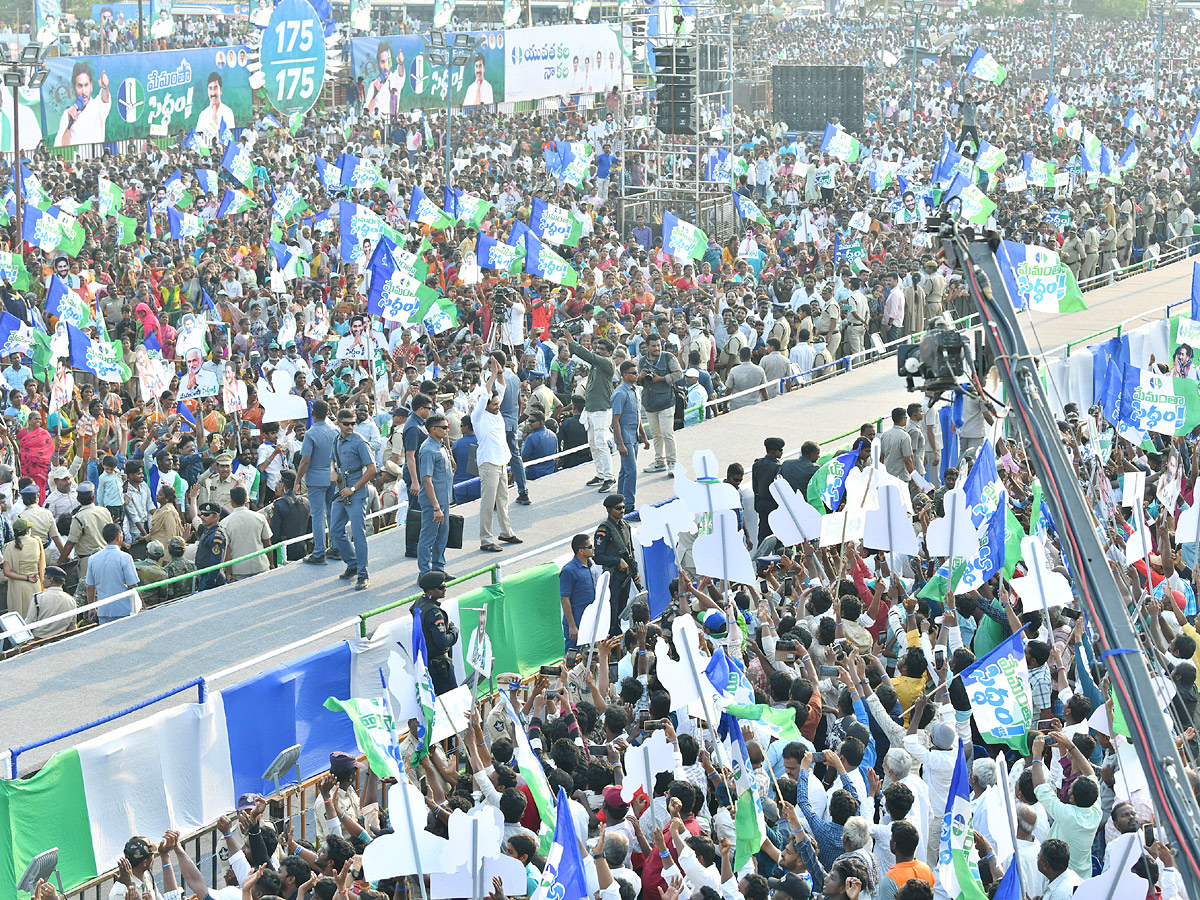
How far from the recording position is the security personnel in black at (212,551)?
1348 centimetres

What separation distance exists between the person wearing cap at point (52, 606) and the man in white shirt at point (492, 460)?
3420mm

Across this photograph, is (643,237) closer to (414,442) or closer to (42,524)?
(414,442)

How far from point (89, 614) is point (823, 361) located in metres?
10.5

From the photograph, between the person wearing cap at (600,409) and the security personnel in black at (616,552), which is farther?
the person wearing cap at (600,409)

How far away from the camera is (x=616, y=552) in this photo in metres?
12.5

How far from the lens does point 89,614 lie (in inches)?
503

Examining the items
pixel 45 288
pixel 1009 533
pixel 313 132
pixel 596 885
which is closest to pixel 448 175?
pixel 45 288

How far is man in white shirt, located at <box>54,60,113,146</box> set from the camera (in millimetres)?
35625

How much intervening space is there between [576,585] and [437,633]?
177 cm

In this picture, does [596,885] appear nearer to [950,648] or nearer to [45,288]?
[950,648]

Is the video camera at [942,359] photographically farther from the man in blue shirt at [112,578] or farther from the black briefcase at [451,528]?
the man in blue shirt at [112,578]

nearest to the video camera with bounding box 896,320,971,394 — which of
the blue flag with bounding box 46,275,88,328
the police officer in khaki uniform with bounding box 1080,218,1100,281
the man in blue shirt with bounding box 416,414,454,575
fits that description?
the man in blue shirt with bounding box 416,414,454,575

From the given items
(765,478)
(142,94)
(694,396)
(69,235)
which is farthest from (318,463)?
(142,94)

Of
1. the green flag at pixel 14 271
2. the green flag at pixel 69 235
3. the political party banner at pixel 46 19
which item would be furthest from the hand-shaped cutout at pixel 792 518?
the political party banner at pixel 46 19
